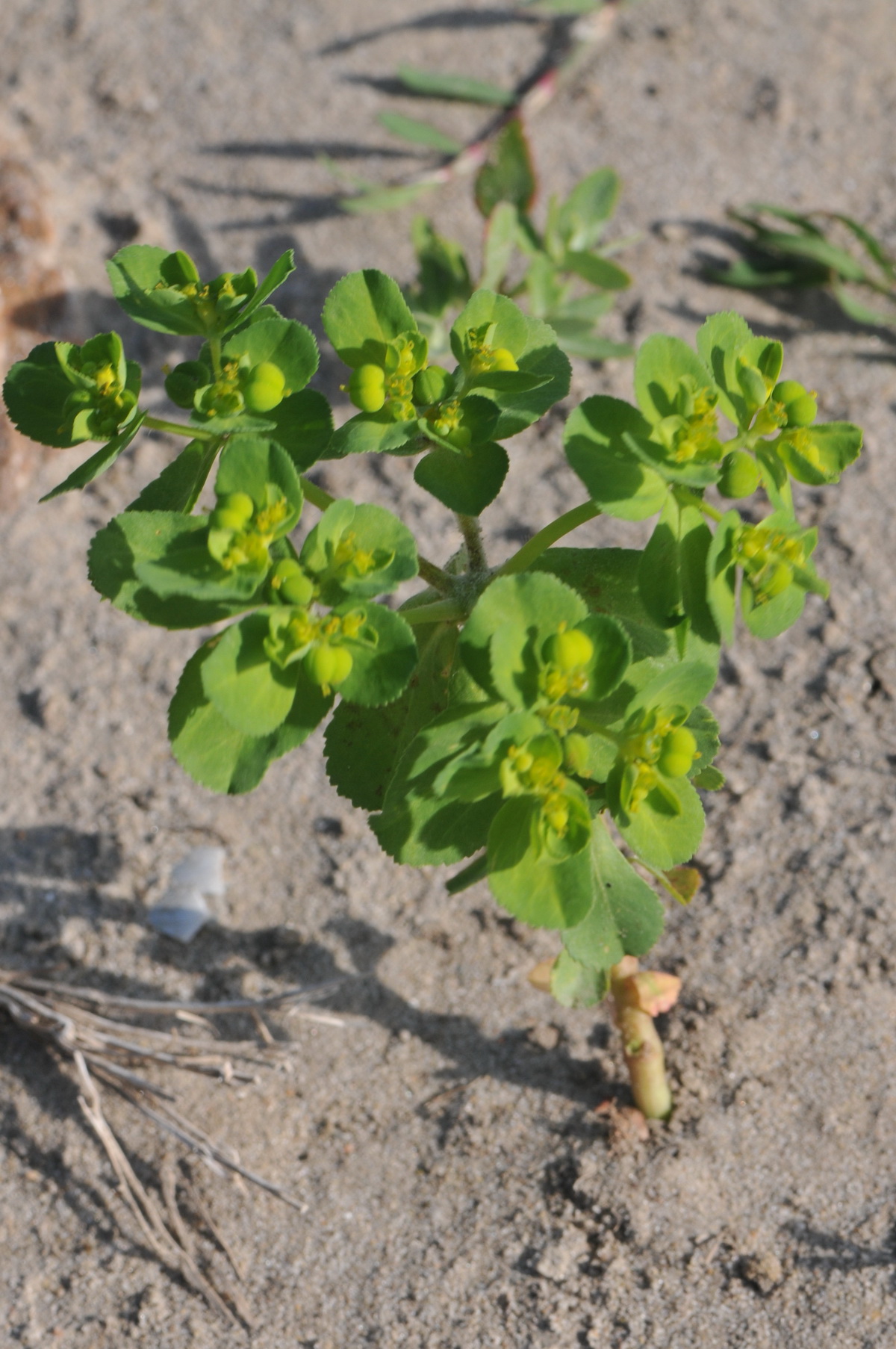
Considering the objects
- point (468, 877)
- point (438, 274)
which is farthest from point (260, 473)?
point (438, 274)

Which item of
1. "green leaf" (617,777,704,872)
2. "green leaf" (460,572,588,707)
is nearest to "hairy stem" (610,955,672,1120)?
"green leaf" (617,777,704,872)

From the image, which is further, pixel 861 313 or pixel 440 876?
pixel 861 313

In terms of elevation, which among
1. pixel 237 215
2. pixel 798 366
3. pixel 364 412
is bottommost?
pixel 798 366

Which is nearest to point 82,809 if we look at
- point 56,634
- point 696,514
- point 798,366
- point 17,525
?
point 56,634

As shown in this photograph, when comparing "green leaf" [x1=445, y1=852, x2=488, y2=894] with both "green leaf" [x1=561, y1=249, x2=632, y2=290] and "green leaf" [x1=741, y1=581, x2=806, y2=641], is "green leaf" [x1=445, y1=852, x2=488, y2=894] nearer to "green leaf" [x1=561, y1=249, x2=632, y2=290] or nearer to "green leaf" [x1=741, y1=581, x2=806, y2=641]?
"green leaf" [x1=741, y1=581, x2=806, y2=641]

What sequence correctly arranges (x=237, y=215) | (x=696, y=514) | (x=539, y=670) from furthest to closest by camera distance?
(x=237, y=215), (x=696, y=514), (x=539, y=670)

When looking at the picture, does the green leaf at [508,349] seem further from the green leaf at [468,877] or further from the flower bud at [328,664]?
the green leaf at [468,877]

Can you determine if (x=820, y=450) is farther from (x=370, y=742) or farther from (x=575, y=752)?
(x=370, y=742)

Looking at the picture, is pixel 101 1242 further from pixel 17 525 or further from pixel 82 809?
pixel 17 525
